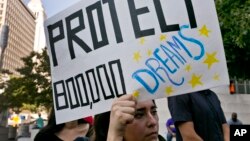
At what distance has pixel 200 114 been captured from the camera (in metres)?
3.02

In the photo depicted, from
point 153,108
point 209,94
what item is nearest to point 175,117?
point 209,94

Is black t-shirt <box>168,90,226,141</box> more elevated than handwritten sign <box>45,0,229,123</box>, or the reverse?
handwritten sign <box>45,0,229,123</box>

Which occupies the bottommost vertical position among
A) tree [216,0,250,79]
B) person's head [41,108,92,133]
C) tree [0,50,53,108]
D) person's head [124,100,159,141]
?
person's head [124,100,159,141]

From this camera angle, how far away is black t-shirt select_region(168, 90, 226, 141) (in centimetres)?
300

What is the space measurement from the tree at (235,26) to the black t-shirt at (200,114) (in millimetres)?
9366

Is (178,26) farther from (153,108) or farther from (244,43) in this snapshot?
(244,43)

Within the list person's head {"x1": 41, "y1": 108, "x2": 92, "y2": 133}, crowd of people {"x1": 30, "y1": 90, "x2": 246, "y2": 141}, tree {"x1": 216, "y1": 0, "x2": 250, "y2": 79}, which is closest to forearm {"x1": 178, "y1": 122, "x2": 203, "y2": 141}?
crowd of people {"x1": 30, "y1": 90, "x2": 246, "y2": 141}

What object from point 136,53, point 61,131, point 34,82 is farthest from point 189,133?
point 34,82

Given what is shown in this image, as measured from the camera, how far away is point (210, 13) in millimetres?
2070

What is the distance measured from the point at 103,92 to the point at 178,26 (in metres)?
0.47

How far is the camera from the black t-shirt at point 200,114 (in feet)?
9.86

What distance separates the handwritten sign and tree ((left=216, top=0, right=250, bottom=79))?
10239 mm

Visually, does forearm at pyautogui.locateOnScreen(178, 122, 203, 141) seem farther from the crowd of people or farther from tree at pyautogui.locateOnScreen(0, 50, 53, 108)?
tree at pyautogui.locateOnScreen(0, 50, 53, 108)

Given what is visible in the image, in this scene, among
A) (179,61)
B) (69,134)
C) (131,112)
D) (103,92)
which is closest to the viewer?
(131,112)
